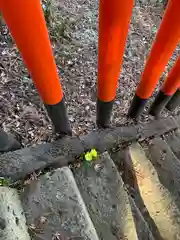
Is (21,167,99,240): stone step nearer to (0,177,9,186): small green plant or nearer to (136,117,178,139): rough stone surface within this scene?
(0,177,9,186): small green plant

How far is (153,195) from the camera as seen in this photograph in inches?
66.3

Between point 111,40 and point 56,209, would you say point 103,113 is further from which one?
point 111,40

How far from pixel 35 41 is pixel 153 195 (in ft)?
3.73

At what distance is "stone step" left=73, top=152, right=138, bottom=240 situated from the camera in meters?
1.47

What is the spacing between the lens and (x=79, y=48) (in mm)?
2656

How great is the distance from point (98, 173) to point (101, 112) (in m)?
0.37

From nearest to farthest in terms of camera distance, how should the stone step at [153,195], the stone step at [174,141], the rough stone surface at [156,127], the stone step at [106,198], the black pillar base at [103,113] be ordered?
the stone step at [106,198] → the stone step at [153,195] → the black pillar base at [103,113] → the rough stone surface at [156,127] → the stone step at [174,141]

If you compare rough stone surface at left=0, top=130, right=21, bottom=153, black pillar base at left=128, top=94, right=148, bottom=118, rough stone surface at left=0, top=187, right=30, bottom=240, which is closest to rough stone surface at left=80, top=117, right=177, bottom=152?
black pillar base at left=128, top=94, right=148, bottom=118

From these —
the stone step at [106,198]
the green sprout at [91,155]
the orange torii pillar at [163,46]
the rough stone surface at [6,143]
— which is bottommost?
the stone step at [106,198]

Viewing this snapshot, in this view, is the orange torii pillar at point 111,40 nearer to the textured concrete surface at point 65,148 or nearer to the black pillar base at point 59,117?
the black pillar base at point 59,117

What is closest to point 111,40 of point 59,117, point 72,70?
point 59,117

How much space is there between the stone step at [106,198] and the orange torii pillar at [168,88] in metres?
0.55

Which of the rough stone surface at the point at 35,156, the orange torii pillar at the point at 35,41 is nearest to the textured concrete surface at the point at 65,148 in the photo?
the rough stone surface at the point at 35,156

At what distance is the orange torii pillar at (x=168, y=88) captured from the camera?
161 cm
